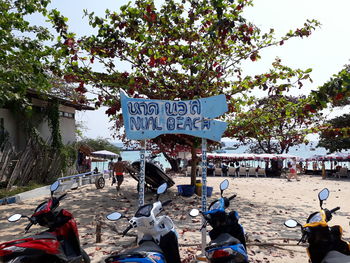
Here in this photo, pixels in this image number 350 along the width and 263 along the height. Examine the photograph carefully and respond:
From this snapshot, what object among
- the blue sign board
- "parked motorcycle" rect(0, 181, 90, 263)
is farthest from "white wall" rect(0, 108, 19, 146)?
"parked motorcycle" rect(0, 181, 90, 263)

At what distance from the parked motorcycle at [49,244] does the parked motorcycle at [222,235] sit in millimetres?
1697

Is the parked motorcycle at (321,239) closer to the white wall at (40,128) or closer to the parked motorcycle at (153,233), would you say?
the parked motorcycle at (153,233)

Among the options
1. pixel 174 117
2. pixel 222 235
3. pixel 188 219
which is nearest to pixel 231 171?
pixel 188 219

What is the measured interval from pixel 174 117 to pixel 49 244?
3.51 meters

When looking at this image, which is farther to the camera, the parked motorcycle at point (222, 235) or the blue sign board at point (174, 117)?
the blue sign board at point (174, 117)

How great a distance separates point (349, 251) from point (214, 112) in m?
3.36

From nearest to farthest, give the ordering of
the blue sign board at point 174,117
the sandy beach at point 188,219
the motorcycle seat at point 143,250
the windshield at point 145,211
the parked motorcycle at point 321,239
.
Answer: the motorcycle seat at point 143,250, the parked motorcycle at point 321,239, the windshield at point 145,211, the sandy beach at point 188,219, the blue sign board at point 174,117

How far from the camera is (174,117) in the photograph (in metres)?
6.32

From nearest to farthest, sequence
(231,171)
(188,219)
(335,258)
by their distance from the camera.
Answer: (335,258)
(188,219)
(231,171)

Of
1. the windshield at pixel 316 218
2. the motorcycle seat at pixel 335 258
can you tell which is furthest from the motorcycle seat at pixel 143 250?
the windshield at pixel 316 218

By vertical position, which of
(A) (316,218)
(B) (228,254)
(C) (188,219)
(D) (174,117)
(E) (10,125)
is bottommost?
(C) (188,219)

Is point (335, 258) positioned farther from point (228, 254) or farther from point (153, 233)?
point (153, 233)

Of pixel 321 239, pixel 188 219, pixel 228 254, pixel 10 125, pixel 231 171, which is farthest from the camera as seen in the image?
pixel 231 171

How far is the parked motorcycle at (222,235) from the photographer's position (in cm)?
328
